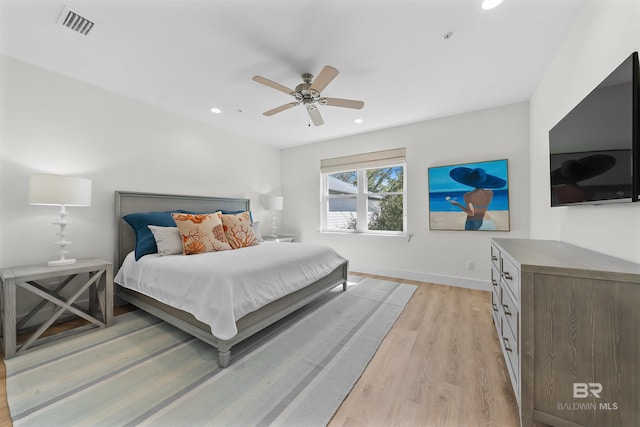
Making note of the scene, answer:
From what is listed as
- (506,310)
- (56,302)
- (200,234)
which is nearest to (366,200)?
(200,234)

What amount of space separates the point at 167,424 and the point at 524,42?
3.43m

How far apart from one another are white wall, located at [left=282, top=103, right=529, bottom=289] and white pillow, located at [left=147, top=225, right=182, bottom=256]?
2.56m

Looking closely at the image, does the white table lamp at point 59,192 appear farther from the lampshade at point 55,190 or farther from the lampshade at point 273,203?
the lampshade at point 273,203

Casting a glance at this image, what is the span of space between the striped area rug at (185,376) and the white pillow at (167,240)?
0.68 m

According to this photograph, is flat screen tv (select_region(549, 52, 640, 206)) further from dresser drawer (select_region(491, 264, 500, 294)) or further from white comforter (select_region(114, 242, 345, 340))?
white comforter (select_region(114, 242, 345, 340))

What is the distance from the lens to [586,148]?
1.37 m

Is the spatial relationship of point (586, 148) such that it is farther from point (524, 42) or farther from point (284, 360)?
point (284, 360)

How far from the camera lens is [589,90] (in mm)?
1512

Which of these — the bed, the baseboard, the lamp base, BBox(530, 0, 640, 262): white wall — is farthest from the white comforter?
BBox(530, 0, 640, 262): white wall

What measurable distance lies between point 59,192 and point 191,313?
149cm

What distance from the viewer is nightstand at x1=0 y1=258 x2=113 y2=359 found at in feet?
5.61

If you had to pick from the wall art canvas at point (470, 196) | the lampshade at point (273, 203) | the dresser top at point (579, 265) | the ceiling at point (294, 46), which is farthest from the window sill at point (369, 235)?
the dresser top at point (579, 265)

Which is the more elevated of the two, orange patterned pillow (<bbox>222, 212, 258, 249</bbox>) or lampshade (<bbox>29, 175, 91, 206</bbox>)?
lampshade (<bbox>29, 175, 91, 206</bbox>)

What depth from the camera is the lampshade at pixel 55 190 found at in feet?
6.27
